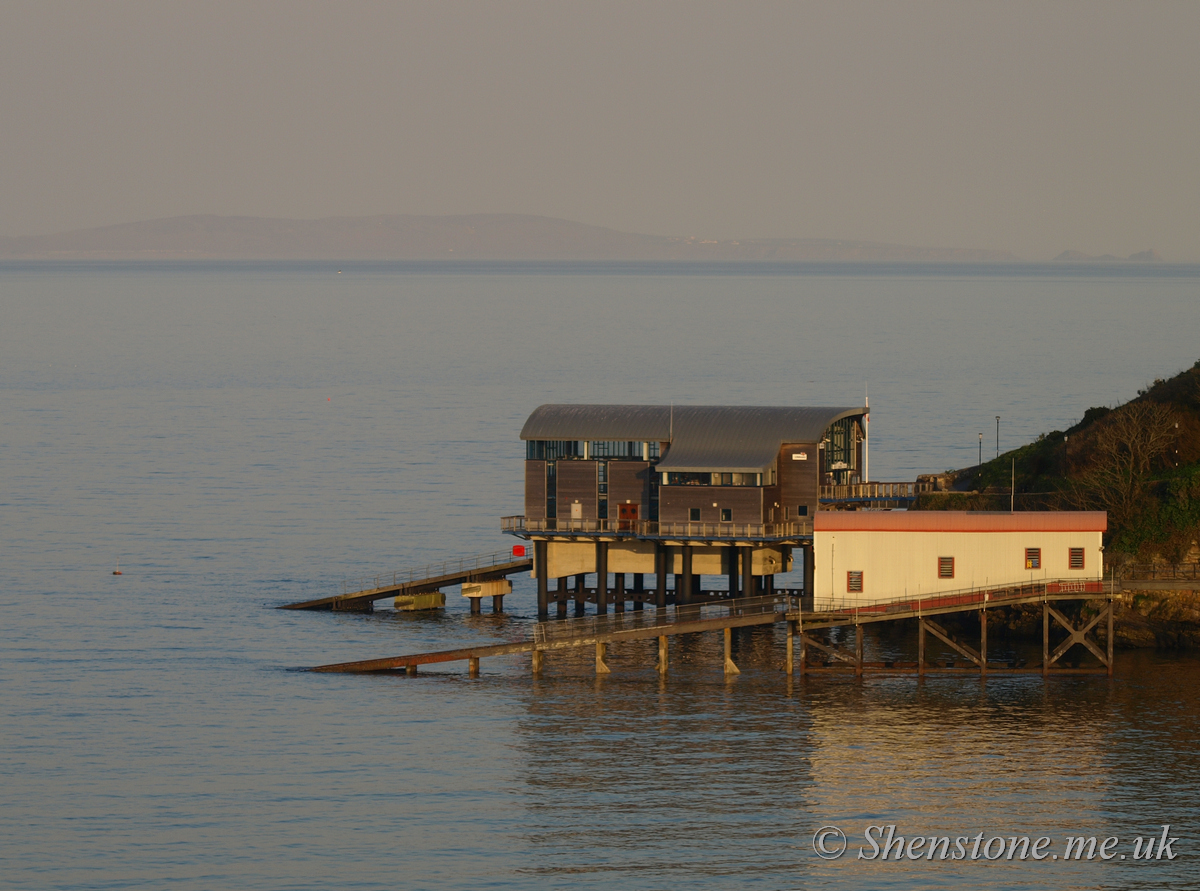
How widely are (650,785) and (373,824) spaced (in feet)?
32.0

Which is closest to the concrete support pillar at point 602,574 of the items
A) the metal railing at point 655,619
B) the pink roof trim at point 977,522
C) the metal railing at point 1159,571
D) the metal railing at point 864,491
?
the metal railing at point 655,619

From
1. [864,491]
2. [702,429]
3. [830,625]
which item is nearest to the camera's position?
[830,625]

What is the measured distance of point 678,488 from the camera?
302ft

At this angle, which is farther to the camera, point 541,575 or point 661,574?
point 541,575

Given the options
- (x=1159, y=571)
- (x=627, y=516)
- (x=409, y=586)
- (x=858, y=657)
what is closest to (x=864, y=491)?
(x=627, y=516)

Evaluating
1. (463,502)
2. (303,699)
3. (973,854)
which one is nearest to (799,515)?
(303,699)

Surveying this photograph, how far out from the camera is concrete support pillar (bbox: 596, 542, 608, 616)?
94.4 m

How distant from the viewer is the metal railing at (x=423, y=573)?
103 meters

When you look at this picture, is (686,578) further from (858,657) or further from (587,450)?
(858,657)

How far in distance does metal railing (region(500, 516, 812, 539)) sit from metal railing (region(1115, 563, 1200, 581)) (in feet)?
48.4

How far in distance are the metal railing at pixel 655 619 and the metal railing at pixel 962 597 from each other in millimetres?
2655

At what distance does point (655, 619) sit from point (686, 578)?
9557 mm

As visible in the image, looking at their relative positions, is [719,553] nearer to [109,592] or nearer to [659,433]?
[659,433]

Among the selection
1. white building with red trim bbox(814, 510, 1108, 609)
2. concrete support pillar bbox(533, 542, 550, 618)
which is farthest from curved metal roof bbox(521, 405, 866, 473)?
white building with red trim bbox(814, 510, 1108, 609)
